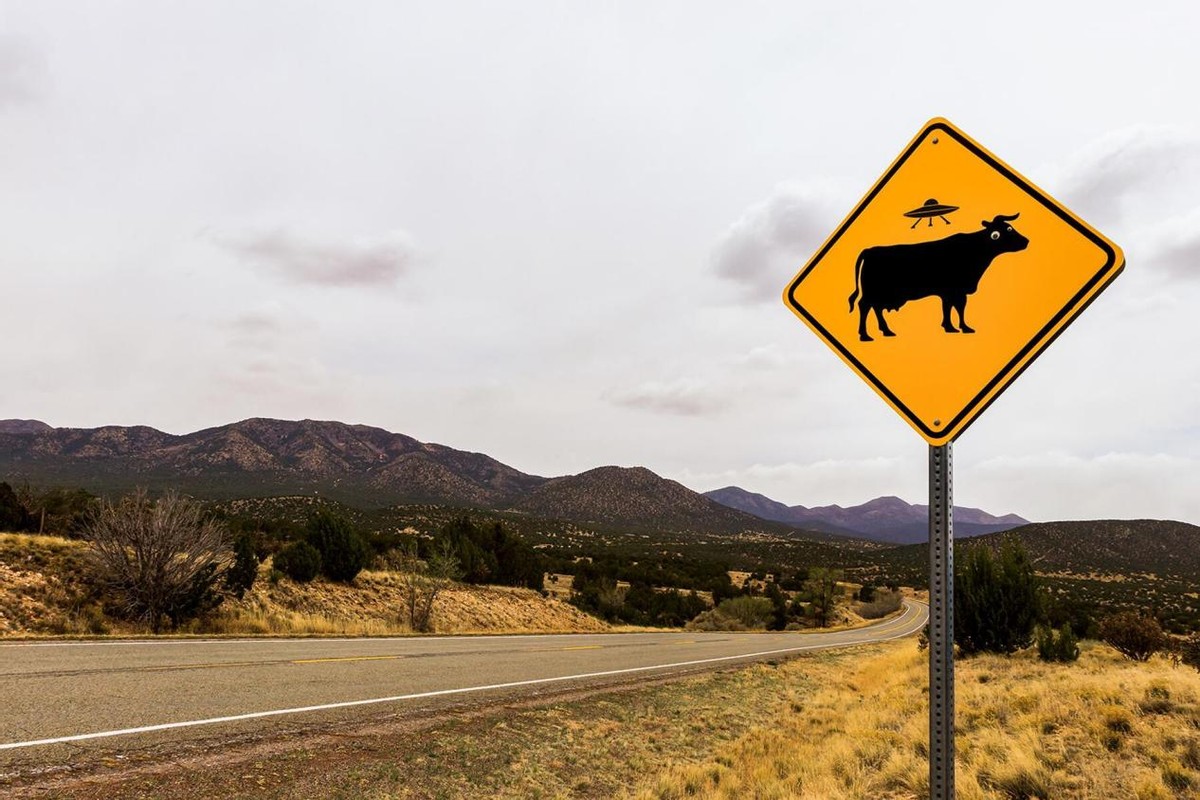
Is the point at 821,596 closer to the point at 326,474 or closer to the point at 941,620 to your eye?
the point at 941,620

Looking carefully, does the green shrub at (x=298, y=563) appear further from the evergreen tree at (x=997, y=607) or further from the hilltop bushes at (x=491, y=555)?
the evergreen tree at (x=997, y=607)

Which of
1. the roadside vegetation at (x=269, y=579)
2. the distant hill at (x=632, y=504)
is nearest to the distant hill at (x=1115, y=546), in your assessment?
the distant hill at (x=632, y=504)

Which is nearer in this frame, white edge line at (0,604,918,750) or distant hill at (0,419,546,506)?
white edge line at (0,604,918,750)

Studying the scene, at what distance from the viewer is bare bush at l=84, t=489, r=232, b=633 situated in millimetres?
15930

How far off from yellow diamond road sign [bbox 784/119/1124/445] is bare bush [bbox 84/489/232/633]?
1805cm

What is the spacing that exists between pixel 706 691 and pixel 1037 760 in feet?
20.8

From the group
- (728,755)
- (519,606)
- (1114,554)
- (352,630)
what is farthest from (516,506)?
(728,755)

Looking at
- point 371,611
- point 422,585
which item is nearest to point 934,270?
point 422,585

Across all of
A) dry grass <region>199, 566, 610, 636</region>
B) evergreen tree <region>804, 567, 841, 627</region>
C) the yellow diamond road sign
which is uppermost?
the yellow diamond road sign

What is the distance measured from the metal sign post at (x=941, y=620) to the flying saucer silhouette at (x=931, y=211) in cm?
104

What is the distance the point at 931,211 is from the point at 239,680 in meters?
10.00

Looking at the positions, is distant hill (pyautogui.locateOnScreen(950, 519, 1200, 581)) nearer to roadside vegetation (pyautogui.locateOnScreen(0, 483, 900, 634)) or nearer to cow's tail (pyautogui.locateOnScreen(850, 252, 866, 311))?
roadside vegetation (pyautogui.locateOnScreen(0, 483, 900, 634))

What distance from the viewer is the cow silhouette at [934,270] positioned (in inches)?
106

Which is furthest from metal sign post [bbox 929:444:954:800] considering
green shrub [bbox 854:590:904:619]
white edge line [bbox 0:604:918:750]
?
green shrub [bbox 854:590:904:619]
